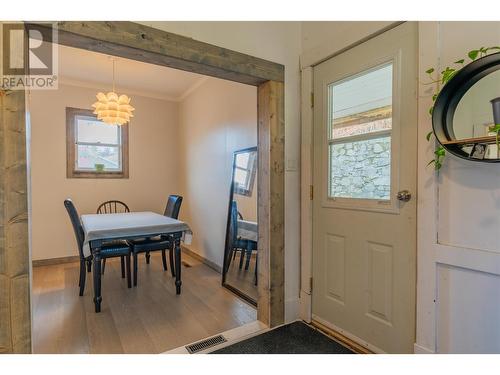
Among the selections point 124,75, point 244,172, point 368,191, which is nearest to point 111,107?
point 124,75

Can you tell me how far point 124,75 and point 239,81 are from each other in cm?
249

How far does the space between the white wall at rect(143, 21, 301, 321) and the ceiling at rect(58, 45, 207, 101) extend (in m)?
1.91

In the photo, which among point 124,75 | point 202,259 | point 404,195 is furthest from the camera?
point 202,259

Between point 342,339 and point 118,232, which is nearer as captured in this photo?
point 342,339

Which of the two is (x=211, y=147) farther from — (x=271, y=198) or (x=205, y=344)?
(x=205, y=344)

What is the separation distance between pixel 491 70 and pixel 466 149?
1.17 ft

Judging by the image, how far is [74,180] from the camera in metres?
3.98

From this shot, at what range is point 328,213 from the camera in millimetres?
2055

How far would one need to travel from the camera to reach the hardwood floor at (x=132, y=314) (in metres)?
1.95

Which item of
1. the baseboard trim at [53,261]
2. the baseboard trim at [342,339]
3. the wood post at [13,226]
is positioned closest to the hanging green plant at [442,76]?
the baseboard trim at [342,339]

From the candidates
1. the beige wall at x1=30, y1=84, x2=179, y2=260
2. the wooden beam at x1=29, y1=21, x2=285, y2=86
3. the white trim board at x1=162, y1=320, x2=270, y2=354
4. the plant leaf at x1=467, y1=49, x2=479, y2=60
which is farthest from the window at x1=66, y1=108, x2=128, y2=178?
the plant leaf at x1=467, y1=49, x2=479, y2=60
